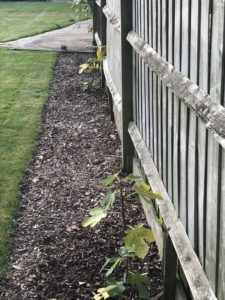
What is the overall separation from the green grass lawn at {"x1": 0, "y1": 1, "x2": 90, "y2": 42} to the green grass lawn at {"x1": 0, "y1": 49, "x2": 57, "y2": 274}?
189 cm

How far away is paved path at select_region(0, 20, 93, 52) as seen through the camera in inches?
504

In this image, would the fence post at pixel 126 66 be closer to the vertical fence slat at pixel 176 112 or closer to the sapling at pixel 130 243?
the sapling at pixel 130 243

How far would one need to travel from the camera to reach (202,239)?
2.43 m

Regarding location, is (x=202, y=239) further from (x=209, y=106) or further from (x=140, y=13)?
(x=140, y=13)

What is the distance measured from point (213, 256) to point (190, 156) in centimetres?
49

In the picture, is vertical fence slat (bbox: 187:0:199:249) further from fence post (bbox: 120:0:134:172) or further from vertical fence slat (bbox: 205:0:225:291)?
fence post (bbox: 120:0:134:172)

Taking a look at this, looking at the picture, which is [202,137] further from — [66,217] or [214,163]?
[66,217]

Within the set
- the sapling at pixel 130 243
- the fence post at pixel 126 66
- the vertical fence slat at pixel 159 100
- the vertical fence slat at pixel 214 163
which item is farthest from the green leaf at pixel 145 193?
the fence post at pixel 126 66

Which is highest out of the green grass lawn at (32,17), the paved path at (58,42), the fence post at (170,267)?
the fence post at (170,267)

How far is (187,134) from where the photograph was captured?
261 centimetres

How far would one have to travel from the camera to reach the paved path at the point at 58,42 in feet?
42.0

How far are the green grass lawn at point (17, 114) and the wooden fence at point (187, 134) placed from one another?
4.08 feet

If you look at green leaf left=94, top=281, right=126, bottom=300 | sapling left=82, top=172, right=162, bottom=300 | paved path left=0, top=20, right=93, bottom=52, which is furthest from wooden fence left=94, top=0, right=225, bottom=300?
paved path left=0, top=20, right=93, bottom=52

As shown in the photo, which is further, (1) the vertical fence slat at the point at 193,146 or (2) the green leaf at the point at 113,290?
(2) the green leaf at the point at 113,290
